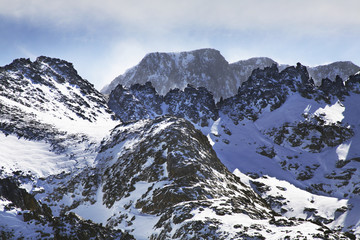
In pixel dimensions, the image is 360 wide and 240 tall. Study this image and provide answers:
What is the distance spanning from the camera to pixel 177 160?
46.9 m

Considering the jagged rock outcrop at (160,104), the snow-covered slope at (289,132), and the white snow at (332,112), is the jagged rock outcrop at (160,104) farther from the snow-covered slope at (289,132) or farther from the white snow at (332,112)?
the white snow at (332,112)

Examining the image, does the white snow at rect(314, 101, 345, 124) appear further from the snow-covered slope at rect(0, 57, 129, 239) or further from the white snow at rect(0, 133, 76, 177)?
the white snow at rect(0, 133, 76, 177)

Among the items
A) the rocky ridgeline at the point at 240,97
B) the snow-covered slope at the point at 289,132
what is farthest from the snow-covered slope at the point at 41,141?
the snow-covered slope at the point at 289,132

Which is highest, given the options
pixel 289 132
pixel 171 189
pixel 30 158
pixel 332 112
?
pixel 332 112

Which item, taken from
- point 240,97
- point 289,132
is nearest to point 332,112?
point 289,132

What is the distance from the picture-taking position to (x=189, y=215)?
106ft

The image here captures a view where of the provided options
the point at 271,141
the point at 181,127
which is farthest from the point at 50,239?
the point at 271,141

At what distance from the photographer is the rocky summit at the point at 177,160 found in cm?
3058

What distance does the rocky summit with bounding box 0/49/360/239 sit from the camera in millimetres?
30578

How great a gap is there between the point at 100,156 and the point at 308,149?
3769 inches

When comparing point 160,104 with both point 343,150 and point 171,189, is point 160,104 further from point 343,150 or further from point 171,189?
point 171,189

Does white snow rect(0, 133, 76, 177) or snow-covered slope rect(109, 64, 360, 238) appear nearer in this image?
white snow rect(0, 133, 76, 177)

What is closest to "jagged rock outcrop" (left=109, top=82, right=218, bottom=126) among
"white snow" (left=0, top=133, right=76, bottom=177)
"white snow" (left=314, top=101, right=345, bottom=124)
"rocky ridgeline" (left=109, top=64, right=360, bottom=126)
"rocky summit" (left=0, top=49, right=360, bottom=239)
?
"rocky ridgeline" (left=109, top=64, right=360, bottom=126)

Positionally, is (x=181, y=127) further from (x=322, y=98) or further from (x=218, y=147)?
(x=322, y=98)
